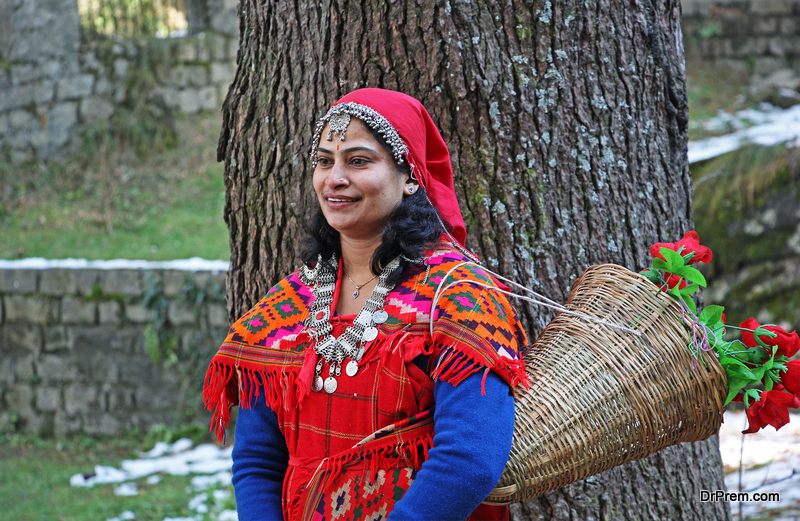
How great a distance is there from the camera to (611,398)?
1.65 m

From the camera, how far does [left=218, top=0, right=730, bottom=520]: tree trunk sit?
2.26 m

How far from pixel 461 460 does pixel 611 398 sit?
42 cm

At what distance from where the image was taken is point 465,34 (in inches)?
87.7

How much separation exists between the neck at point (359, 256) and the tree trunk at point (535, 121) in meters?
0.61

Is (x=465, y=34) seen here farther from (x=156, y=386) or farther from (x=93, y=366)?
(x=93, y=366)

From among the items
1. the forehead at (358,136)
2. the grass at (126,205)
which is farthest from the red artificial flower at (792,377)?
the grass at (126,205)

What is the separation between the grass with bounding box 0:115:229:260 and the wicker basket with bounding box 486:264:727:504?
5.83 meters

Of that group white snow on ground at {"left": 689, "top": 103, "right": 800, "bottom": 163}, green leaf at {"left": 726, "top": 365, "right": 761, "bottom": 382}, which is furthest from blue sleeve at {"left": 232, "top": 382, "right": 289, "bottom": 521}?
white snow on ground at {"left": 689, "top": 103, "right": 800, "bottom": 163}

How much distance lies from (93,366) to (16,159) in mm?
4451

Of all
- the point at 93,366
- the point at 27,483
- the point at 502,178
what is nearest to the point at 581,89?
the point at 502,178

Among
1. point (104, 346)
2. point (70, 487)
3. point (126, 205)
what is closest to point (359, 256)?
point (70, 487)

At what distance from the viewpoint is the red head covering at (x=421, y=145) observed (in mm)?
1714

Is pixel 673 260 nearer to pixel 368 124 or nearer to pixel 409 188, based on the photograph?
pixel 409 188

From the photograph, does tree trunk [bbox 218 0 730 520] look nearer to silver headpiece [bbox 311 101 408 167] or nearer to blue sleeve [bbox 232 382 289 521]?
silver headpiece [bbox 311 101 408 167]
